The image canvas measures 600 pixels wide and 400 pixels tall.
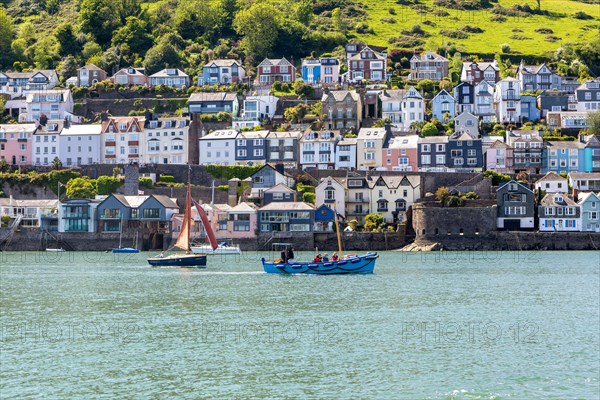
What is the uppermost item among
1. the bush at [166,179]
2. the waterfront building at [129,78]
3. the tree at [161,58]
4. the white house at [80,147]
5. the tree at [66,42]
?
the tree at [66,42]

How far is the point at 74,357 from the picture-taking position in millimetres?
33562

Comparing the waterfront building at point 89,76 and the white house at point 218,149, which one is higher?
the waterfront building at point 89,76

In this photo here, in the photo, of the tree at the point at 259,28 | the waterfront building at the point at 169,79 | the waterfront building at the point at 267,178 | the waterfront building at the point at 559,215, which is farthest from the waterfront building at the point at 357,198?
the tree at the point at 259,28

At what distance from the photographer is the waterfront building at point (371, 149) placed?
354 feet

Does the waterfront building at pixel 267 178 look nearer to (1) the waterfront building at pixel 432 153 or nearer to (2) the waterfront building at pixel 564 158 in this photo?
(1) the waterfront building at pixel 432 153

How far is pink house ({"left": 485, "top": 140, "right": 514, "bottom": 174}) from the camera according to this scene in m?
106

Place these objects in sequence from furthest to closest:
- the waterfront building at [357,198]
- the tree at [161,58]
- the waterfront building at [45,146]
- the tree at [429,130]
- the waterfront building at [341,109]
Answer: the tree at [161,58], the waterfront building at [341,109], the waterfront building at [45,146], the tree at [429,130], the waterfront building at [357,198]

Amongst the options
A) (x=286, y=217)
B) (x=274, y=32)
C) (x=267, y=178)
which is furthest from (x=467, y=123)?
(x=274, y=32)

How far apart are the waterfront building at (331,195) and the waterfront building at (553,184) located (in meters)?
17.2

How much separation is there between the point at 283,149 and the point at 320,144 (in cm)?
377

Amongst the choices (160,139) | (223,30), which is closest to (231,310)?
(160,139)

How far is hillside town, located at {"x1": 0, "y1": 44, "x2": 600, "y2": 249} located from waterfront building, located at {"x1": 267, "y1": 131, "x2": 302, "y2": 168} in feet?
0.45

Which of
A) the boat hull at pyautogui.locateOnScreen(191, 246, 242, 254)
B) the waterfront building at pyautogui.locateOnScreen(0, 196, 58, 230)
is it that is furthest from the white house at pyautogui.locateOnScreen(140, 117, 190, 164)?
the boat hull at pyautogui.locateOnScreen(191, 246, 242, 254)

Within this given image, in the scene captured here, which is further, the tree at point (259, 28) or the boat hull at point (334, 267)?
the tree at point (259, 28)
